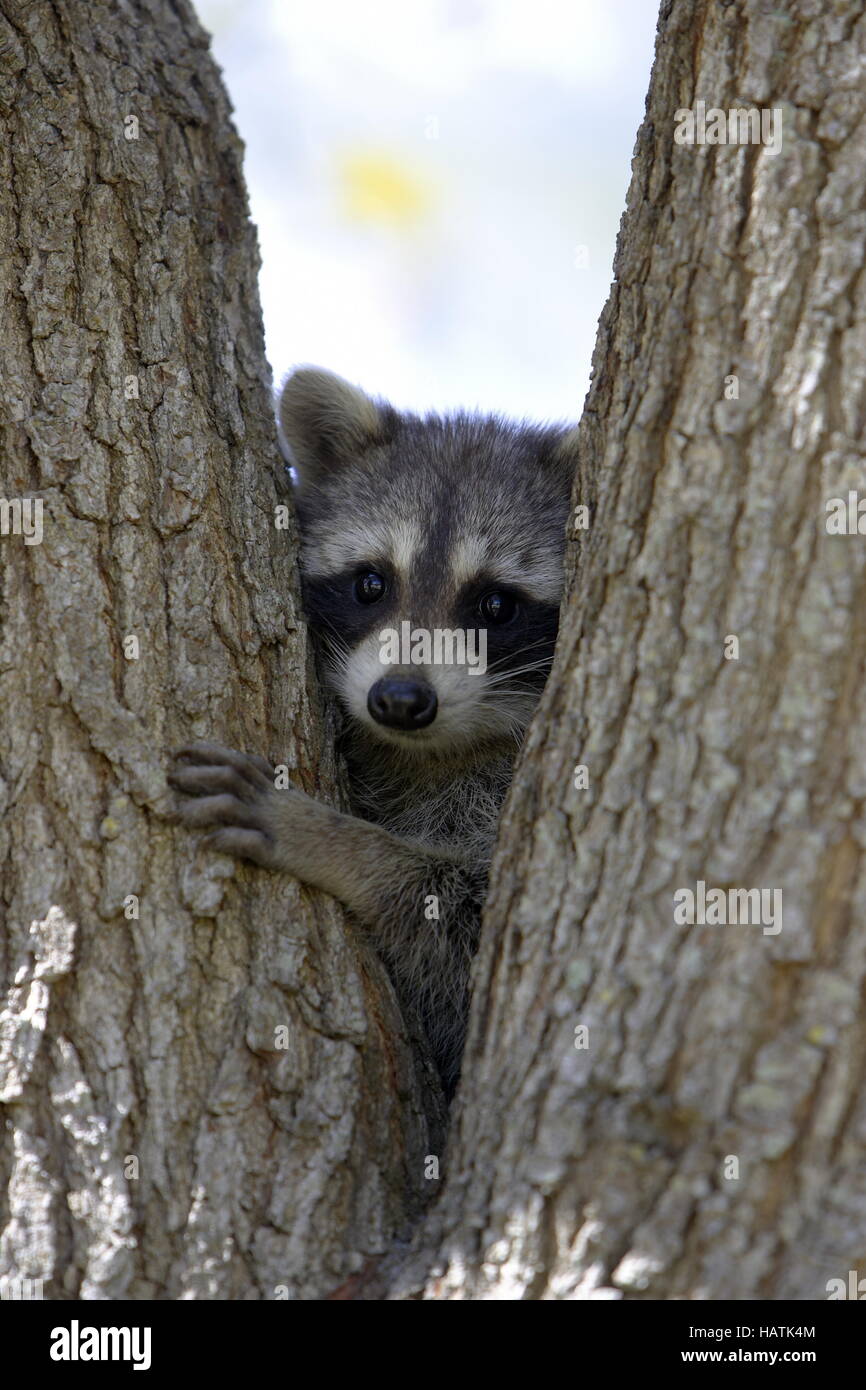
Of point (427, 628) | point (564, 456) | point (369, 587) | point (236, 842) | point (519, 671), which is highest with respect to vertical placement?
point (564, 456)

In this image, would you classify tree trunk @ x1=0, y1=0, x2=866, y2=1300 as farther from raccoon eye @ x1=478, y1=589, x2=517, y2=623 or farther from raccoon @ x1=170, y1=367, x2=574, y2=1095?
raccoon eye @ x1=478, y1=589, x2=517, y2=623

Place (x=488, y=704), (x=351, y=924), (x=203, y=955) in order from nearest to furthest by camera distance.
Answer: (x=203, y=955)
(x=351, y=924)
(x=488, y=704)

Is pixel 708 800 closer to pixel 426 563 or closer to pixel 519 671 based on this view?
pixel 519 671

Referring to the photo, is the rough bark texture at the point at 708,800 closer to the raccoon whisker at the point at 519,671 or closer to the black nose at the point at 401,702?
the black nose at the point at 401,702

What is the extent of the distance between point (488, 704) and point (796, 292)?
228 centimetres

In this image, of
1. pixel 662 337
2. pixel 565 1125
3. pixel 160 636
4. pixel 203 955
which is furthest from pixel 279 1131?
→ pixel 662 337

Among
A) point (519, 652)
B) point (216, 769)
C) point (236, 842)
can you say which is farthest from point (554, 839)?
point (519, 652)

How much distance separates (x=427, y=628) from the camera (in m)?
4.71

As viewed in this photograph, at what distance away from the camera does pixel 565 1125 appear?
2441 mm

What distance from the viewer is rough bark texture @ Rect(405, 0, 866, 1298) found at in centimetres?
224

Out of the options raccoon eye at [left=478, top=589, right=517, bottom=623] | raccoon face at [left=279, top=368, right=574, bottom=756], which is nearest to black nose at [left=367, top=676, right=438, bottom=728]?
raccoon face at [left=279, top=368, right=574, bottom=756]

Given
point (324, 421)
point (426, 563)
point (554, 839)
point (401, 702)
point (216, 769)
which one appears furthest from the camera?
point (324, 421)

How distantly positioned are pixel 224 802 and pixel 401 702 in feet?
3.85

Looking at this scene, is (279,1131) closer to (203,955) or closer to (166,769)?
(203,955)
